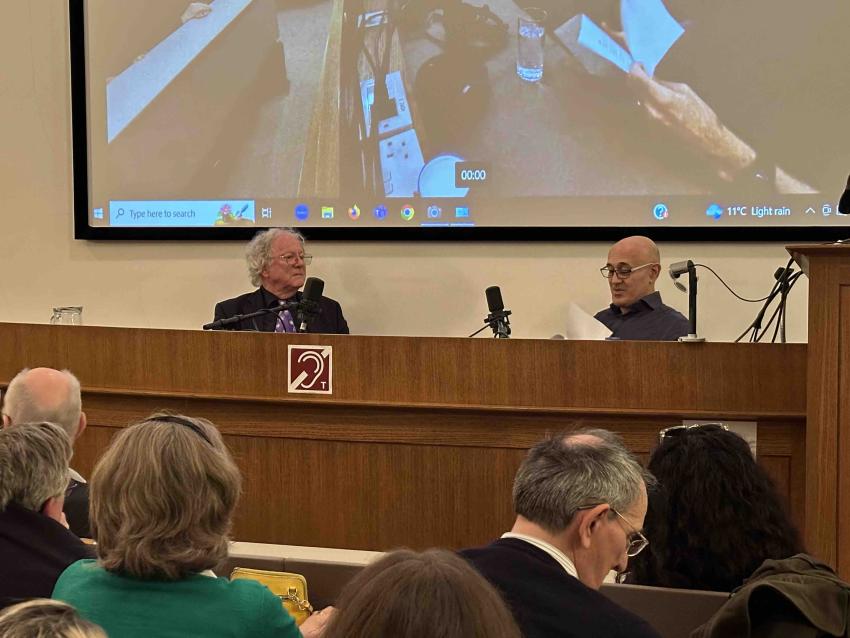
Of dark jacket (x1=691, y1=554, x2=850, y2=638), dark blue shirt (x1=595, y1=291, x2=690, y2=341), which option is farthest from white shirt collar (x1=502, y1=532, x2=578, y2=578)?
dark blue shirt (x1=595, y1=291, x2=690, y2=341)

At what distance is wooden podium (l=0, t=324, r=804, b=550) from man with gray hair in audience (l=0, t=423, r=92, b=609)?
1.54 metres

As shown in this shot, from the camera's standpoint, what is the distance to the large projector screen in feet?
16.7

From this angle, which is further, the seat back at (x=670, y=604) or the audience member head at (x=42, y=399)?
the audience member head at (x=42, y=399)

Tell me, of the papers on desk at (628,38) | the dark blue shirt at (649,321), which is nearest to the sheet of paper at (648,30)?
the papers on desk at (628,38)

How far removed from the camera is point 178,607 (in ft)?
5.25

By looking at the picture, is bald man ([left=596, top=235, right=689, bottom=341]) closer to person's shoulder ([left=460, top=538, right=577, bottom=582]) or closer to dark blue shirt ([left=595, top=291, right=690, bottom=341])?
dark blue shirt ([left=595, top=291, right=690, bottom=341])

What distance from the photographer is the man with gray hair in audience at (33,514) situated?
1.89m

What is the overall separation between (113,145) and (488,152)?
2.09m

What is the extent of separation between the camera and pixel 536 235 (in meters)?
5.36

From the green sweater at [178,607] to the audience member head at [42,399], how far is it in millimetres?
1224

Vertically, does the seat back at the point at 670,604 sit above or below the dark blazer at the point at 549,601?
below

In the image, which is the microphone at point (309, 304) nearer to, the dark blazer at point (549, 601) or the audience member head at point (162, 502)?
the audience member head at point (162, 502)

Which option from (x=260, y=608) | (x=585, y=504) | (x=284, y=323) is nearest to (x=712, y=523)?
(x=585, y=504)

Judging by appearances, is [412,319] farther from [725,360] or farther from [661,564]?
[661,564]
